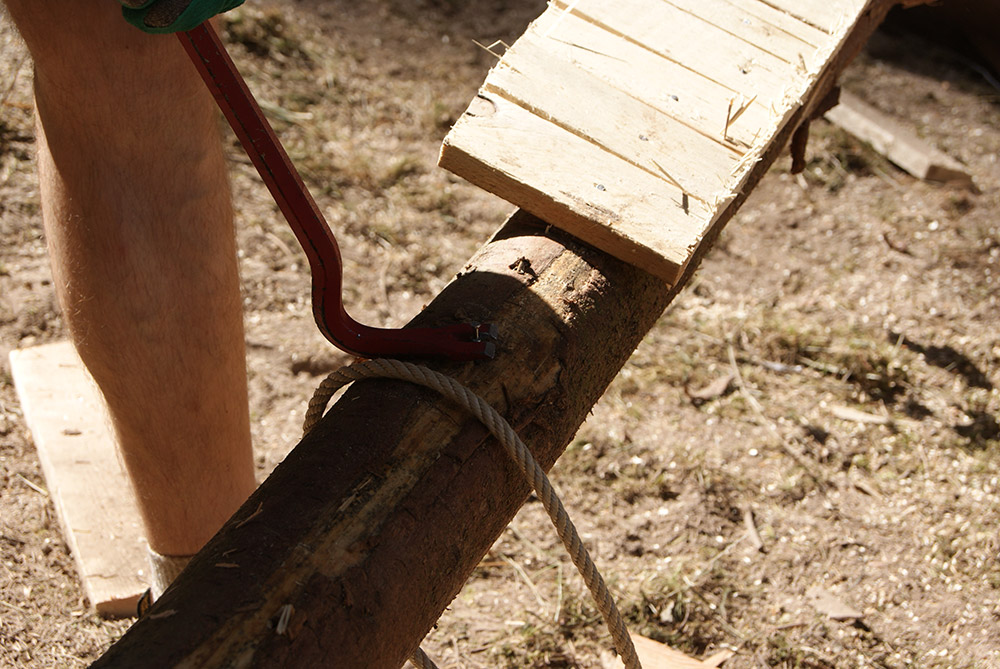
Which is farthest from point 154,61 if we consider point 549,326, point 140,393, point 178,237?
point 549,326

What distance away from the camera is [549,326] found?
1422 millimetres

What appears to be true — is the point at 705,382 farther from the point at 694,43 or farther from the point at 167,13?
the point at 167,13

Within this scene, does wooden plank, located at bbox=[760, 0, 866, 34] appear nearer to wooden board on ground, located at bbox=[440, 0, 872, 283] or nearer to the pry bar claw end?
wooden board on ground, located at bbox=[440, 0, 872, 283]

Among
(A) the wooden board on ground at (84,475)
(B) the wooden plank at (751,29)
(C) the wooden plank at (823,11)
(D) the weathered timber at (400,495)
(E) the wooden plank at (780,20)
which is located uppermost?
(C) the wooden plank at (823,11)

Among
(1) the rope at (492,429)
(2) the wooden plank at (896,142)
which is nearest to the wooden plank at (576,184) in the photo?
(1) the rope at (492,429)

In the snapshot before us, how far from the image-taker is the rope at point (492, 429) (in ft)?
3.97

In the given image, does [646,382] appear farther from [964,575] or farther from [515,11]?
[515,11]

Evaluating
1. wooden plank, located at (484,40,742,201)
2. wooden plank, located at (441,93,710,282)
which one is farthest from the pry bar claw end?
wooden plank, located at (484,40,742,201)

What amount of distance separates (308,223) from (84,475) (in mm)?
1122

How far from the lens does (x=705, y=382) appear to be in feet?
8.71

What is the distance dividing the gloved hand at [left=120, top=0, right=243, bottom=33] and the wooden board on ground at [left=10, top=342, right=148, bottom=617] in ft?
2.82

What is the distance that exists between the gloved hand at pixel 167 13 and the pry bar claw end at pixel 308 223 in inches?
2.4

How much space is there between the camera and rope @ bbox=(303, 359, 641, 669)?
3.97ft

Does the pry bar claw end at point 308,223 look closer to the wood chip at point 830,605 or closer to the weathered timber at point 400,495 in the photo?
the weathered timber at point 400,495
